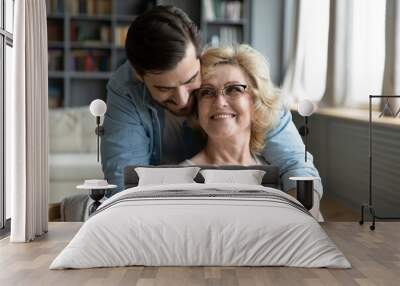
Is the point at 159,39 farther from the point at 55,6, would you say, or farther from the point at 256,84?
the point at 55,6

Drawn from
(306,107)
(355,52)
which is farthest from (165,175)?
(355,52)

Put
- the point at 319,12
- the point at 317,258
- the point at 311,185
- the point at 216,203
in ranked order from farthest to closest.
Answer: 1. the point at 319,12
2. the point at 311,185
3. the point at 216,203
4. the point at 317,258

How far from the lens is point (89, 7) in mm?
7098

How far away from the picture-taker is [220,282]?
14.1 ft

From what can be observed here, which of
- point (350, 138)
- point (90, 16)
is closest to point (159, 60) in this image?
point (90, 16)

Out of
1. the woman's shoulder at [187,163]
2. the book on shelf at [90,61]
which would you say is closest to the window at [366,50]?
the woman's shoulder at [187,163]

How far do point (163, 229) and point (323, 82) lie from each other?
301 cm

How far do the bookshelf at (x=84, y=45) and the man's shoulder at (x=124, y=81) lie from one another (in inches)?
2.7

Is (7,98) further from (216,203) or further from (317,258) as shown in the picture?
(317,258)

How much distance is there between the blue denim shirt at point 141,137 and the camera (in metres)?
6.94

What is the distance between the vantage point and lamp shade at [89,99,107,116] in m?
6.99

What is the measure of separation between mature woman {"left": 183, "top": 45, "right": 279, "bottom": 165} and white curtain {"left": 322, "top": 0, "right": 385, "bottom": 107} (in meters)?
0.62

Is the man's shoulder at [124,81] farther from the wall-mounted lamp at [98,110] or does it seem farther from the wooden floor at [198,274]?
the wooden floor at [198,274]

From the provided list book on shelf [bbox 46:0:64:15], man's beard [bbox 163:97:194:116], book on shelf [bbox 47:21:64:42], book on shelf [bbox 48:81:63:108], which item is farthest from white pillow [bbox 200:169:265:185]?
book on shelf [bbox 46:0:64:15]
